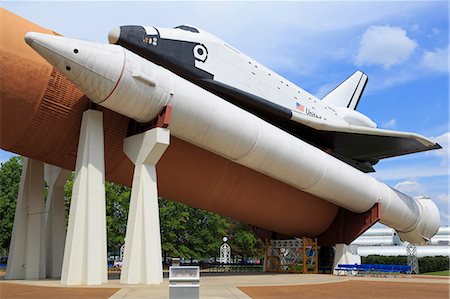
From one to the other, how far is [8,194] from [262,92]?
2627cm

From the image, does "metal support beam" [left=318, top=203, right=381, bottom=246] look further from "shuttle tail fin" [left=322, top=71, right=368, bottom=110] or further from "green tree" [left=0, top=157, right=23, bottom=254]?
"green tree" [left=0, top=157, right=23, bottom=254]

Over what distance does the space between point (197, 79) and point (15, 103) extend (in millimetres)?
6271

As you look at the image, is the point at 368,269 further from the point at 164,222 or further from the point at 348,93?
the point at 164,222

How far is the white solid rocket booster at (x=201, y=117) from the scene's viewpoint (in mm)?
13352

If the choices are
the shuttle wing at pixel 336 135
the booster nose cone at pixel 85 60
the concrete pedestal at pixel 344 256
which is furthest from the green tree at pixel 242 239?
the booster nose cone at pixel 85 60

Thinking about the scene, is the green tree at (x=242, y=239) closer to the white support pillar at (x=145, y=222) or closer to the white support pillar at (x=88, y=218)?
the white support pillar at (x=145, y=222)

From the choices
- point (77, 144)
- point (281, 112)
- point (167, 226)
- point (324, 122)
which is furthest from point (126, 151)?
point (167, 226)

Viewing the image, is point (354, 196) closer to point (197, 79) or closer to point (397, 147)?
point (397, 147)

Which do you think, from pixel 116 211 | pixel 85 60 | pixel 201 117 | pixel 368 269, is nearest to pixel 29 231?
pixel 85 60

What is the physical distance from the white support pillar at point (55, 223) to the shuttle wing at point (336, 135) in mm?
6835

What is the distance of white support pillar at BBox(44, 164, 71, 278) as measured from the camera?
17703 mm

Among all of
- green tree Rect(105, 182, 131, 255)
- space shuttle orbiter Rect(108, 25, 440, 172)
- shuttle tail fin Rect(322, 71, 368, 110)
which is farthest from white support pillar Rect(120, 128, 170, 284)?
green tree Rect(105, 182, 131, 255)

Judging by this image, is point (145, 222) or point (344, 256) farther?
point (344, 256)

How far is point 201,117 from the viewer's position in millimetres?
15477
